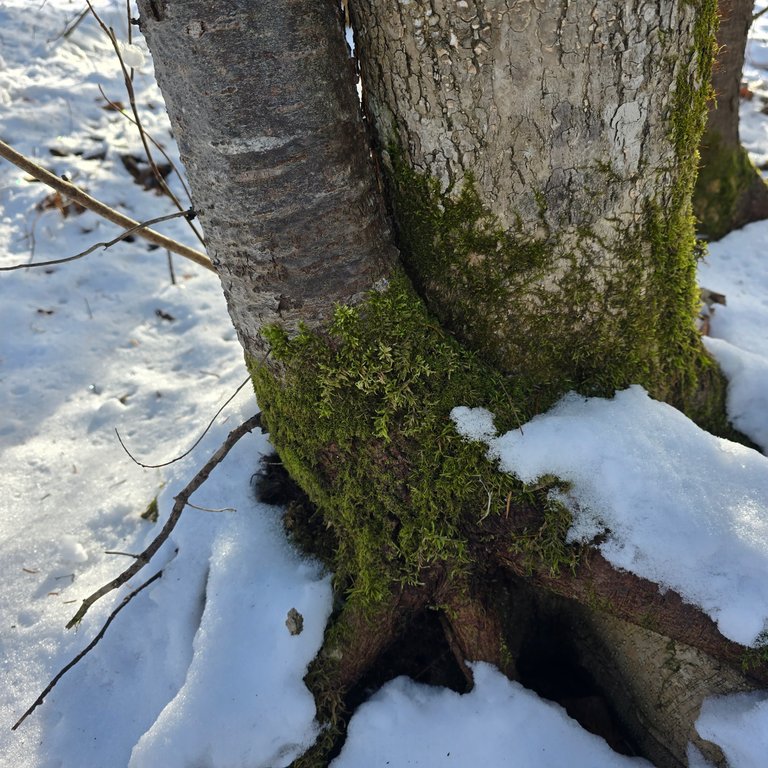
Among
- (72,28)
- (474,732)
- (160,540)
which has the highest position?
(72,28)

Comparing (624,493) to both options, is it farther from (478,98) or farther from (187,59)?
(187,59)

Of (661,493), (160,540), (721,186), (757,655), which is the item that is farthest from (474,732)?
(721,186)

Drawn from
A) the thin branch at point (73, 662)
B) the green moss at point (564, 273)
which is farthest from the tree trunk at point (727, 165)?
the thin branch at point (73, 662)

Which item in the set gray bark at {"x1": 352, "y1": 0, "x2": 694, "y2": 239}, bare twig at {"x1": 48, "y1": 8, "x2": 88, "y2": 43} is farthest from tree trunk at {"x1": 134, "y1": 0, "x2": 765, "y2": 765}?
bare twig at {"x1": 48, "y1": 8, "x2": 88, "y2": 43}

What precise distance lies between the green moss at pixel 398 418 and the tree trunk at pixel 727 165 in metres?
2.86

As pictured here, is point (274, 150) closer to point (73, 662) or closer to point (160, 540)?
point (160, 540)

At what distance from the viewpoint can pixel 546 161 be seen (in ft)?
4.60

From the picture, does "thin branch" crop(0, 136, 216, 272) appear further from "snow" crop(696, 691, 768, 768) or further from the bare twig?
"snow" crop(696, 691, 768, 768)

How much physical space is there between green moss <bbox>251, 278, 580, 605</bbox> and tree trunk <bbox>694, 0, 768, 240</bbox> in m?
2.86

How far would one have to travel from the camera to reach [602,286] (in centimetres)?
163

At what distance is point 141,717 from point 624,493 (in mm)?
1710

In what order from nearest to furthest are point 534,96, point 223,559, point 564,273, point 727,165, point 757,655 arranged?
point 534,96 → point 757,655 → point 564,273 → point 223,559 → point 727,165

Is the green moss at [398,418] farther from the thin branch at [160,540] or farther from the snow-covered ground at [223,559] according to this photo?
the thin branch at [160,540]

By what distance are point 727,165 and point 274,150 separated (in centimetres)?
362
